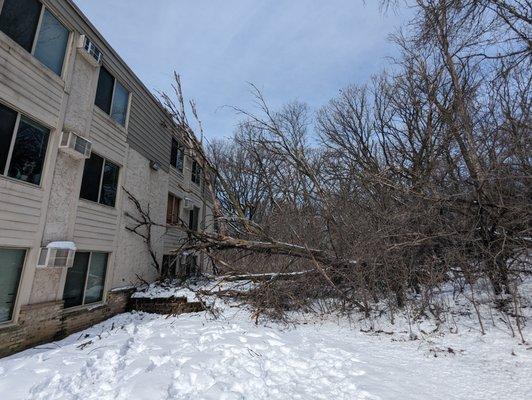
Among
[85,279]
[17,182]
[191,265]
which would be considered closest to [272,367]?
[17,182]

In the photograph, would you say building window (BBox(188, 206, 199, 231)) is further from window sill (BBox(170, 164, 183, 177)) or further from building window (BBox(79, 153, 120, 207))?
building window (BBox(79, 153, 120, 207))

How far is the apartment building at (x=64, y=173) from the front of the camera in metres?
6.70

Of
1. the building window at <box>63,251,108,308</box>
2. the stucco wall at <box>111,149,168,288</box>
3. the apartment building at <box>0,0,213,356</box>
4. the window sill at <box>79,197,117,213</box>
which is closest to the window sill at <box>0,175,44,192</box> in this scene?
the apartment building at <box>0,0,213,356</box>

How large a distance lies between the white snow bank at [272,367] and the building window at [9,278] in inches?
34.8

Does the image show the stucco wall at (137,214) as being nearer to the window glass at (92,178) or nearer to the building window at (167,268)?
the building window at (167,268)

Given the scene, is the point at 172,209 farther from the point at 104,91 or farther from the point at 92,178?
the point at 104,91

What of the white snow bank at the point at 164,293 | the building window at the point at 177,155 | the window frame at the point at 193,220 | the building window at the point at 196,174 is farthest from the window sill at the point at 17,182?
the building window at the point at 196,174

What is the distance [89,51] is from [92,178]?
319cm

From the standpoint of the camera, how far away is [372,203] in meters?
10.4

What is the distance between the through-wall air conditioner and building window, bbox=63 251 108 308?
0.88 meters

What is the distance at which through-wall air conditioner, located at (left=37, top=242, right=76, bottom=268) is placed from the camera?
723 cm

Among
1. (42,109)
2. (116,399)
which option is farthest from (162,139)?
(116,399)

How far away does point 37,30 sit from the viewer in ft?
23.8

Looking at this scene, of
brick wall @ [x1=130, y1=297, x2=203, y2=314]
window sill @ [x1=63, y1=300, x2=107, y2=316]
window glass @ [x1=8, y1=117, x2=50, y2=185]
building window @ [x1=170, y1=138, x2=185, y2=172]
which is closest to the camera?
window glass @ [x1=8, y1=117, x2=50, y2=185]
